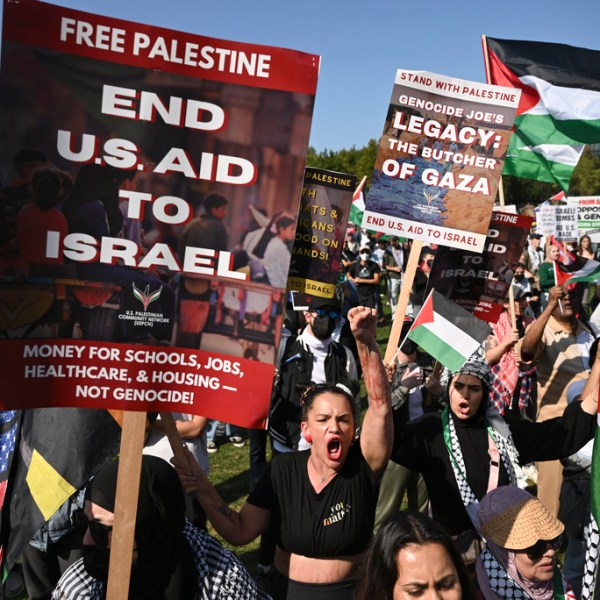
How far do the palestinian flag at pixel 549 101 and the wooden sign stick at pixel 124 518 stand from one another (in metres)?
6.16

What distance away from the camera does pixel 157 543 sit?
2621mm

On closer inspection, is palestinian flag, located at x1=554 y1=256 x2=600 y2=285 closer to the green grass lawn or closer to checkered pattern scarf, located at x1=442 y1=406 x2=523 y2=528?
checkered pattern scarf, located at x1=442 y1=406 x2=523 y2=528

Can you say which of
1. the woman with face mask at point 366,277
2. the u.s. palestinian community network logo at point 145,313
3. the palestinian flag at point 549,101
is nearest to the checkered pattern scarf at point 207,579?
the u.s. palestinian community network logo at point 145,313

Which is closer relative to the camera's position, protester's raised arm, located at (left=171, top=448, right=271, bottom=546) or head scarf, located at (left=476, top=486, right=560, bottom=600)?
head scarf, located at (left=476, top=486, right=560, bottom=600)

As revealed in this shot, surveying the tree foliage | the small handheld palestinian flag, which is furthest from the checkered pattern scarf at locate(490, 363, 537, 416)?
the tree foliage

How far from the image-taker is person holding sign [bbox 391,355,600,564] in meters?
3.66

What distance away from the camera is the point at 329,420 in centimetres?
325

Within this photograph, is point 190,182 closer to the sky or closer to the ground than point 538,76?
closer to the ground

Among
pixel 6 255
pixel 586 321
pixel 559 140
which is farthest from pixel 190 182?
pixel 559 140

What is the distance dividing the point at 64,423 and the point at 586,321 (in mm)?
4595

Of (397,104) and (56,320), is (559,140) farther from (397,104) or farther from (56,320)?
(56,320)

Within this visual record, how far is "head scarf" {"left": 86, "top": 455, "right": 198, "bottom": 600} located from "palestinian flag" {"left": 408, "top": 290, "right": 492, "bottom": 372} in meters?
1.87

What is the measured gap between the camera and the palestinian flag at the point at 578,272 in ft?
14.9

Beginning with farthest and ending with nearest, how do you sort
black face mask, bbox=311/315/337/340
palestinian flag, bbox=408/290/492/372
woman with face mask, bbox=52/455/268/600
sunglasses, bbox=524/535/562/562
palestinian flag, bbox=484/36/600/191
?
palestinian flag, bbox=484/36/600/191 → black face mask, bbox=311/315/337/340 → palestinian flag, bbox=408/290/492/372 → sunglasses, bbox=524/535/562/562 → woman with face mask, bbox=52/455/268/600
